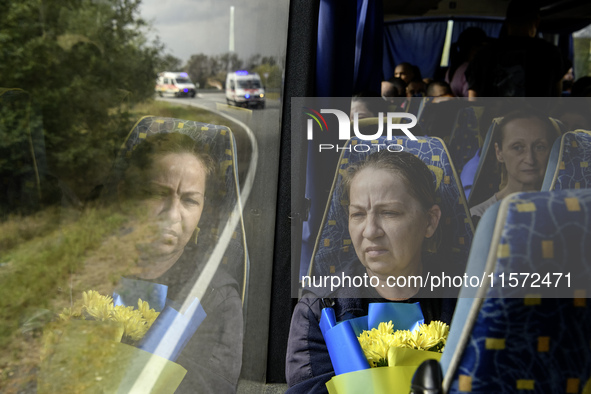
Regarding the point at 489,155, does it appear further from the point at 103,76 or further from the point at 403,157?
the point at 103,76

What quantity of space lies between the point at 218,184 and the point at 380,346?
0.52m

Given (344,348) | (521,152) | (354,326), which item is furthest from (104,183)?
(521,152)

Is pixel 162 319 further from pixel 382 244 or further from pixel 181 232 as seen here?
pixel 382 244

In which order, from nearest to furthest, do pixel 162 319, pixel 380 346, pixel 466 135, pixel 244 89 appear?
pixel 162 319 → pixel 244 89 → pixel 380 346 → pixel 466 135

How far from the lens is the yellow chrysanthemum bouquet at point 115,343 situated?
0.53 meters

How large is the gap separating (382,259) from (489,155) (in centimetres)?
100

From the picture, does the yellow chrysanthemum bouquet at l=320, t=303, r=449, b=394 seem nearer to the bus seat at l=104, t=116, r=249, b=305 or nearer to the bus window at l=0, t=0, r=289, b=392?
the bus seat at l=104, t=116, r=249, b=305

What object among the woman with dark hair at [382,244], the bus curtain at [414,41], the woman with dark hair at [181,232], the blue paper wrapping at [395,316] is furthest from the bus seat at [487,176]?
the bus curtain at [414,41]

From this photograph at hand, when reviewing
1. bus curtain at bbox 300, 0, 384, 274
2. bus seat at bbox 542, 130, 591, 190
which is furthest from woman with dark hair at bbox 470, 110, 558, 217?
bus curtain at bbox 300, 0, 384, 274

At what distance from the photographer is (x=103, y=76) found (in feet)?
1.54

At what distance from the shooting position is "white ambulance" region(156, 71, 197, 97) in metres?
0.50

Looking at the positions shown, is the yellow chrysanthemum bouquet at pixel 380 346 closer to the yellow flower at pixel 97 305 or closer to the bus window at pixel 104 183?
the bus window at pixel 104 183

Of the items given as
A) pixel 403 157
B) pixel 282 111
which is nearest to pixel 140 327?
pixel 403 157

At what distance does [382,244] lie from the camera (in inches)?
58.0
